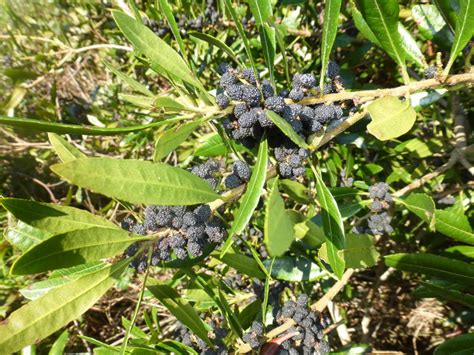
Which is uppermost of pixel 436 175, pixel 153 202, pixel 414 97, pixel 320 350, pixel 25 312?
pixel 414 97

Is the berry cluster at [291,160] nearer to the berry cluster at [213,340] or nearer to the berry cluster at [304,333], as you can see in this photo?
the berry cluster at [304,333]

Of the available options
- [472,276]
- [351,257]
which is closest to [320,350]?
[351,257]

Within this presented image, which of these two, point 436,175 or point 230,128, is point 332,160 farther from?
point 230,128

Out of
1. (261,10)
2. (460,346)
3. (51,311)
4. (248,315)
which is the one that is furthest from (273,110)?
(460,346)

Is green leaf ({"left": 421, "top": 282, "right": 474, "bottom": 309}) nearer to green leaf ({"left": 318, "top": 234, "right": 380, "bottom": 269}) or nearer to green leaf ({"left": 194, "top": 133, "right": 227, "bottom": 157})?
green leaf ({"left": 318, "top": 234, "right": 380, "bottom": 269})

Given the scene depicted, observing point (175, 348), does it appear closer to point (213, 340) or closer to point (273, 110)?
point (213, 340)

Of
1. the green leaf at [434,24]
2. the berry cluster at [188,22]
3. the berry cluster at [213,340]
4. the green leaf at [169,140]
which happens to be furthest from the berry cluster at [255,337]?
the berry cluster at [188,22]
